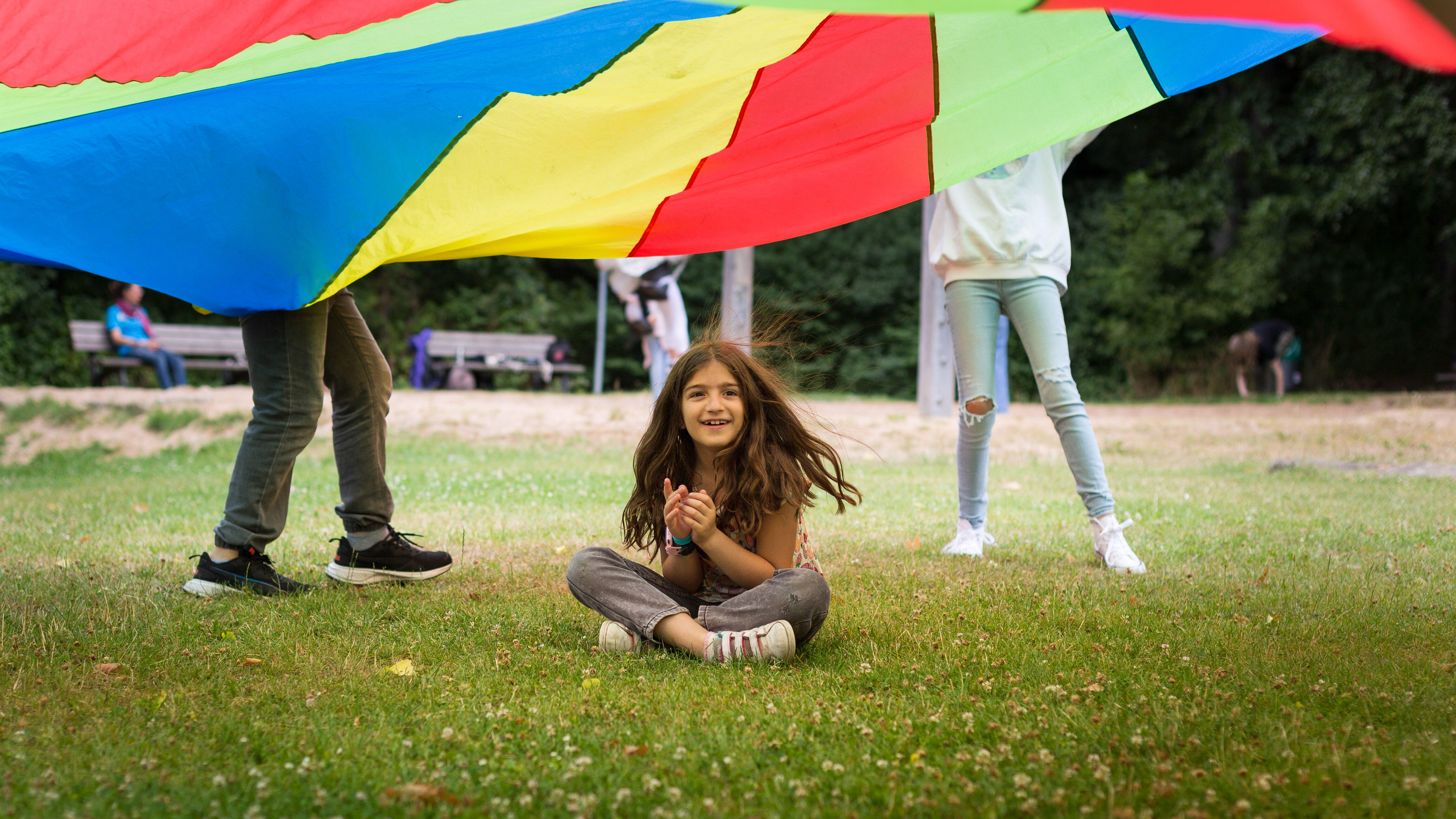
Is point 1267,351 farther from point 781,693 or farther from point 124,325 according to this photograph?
point 781,693

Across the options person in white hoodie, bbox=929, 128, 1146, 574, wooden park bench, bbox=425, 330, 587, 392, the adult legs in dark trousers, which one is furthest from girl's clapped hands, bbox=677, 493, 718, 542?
wooden park bench, bbox=425, 330, 587, 392

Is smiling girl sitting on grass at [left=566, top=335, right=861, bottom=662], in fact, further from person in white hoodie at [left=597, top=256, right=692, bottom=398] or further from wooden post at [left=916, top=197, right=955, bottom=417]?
wooden post at [left=916, top=197, right=955, bottom=417]

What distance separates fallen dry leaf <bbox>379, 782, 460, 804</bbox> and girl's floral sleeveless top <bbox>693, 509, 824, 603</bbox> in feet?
3.87

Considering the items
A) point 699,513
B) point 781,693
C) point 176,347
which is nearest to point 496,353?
point 176,347

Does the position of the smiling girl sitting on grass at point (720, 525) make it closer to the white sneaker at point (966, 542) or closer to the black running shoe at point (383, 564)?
the black running shoe at point (383, 564)

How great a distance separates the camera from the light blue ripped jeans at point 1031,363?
149 inches

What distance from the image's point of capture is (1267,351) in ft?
54.5

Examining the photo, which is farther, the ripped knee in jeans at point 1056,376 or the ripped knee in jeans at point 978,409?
the ripped knee in jeans at point 978,409

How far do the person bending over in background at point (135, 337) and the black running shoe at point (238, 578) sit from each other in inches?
→ 370

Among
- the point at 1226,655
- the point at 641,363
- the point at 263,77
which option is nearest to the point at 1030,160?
the point at 1226,655

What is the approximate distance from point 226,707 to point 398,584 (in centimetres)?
131

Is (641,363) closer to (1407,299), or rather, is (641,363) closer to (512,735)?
(1407,299)

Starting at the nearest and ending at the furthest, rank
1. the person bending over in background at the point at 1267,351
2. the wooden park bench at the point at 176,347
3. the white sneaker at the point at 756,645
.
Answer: the white sneaker at the point at 756,645, the wooden park bench at the point at 176,347, the person bending over in background at the point at 1267,351

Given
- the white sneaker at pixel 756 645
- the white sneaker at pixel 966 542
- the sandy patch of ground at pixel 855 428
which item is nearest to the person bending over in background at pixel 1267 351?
the sandy patch of ground at pixel 855 428
